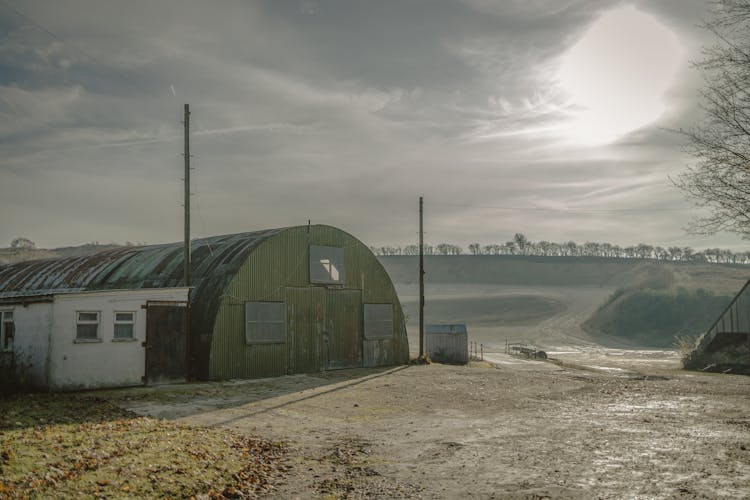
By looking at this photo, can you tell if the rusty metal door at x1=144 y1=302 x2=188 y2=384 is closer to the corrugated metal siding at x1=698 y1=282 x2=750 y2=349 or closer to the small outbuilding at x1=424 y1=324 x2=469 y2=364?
the small outbuilding at x1=424 y1=324 x2=469 y2=364

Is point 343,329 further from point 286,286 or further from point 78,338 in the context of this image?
point 78,338

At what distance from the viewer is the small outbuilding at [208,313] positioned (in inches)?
774

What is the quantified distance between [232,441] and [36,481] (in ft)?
14.6

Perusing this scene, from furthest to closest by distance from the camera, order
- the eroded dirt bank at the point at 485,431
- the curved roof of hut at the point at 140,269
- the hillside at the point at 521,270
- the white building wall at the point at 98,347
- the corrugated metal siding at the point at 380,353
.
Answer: the hillside at the point at 521,270
the corrugated metal siding at the point at 380,353
the curved roof of hut at the point at 140,269
the white building wall at the point at 98,347
the eroded dirt bank at the point at 485,431

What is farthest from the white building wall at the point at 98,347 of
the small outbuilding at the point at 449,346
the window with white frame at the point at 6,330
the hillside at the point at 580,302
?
the hillside at the point at 580,302

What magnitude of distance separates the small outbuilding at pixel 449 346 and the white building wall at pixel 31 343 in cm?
2167

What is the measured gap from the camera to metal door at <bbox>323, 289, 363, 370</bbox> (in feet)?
90.9

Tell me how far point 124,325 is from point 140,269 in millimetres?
9071

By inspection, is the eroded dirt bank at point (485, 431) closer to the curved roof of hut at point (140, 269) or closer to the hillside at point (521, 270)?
the curved roof of hut at point (140, 269)

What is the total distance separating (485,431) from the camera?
14.6 meters

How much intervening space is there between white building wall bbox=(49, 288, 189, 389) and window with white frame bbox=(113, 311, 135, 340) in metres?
0.11

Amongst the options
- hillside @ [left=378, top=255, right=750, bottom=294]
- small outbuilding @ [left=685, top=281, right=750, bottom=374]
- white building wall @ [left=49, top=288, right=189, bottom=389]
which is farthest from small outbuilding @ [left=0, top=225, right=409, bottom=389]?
hillside @ [left=378, top=255, right=750, bottom=294]

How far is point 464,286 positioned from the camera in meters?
141

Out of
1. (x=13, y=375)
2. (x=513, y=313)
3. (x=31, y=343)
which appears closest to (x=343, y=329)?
(x=31, y=343)
